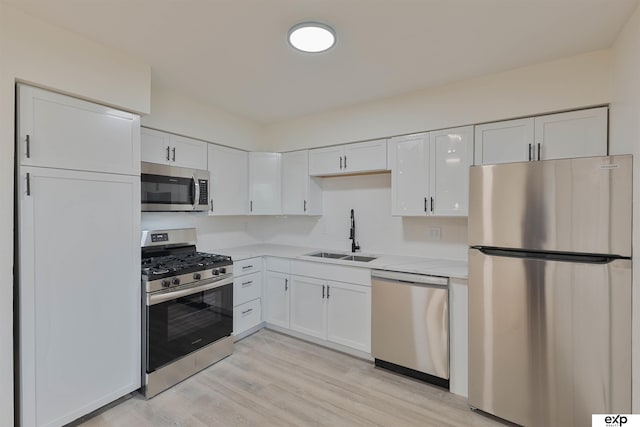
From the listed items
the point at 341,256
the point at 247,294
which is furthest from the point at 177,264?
the point at 341,256

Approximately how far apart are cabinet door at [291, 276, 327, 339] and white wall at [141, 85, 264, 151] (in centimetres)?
184

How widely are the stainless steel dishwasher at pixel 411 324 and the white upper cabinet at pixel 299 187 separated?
1.32m

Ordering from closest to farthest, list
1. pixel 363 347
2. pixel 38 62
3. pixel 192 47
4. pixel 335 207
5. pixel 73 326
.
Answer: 1. pixel 38 62
2. pixel 73 326
3. pixel 192 47
4. pixel 363 347
5. pixel 335 207

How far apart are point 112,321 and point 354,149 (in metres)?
2.66

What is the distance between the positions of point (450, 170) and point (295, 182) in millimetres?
1829

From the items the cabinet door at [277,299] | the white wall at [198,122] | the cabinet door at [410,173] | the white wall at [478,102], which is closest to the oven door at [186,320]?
the cabinet door at [277,299]

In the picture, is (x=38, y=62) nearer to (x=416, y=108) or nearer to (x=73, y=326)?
(x=73, y=326)

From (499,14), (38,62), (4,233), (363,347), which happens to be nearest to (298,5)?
(499,14)

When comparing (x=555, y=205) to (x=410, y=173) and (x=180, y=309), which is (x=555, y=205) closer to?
(x=410, y=173)

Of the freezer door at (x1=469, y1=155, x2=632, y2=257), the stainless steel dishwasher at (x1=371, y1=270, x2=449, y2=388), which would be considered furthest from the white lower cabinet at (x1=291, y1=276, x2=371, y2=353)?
the freezer door at (x1=469, y1=155, x2=632, y2=257)

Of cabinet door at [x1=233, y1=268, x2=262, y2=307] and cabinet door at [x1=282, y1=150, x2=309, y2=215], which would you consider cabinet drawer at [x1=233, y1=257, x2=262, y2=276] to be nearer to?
cabinet door at [x1=233, y1=268, x2=262, y2=307]

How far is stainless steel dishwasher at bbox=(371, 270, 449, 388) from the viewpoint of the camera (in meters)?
2.39

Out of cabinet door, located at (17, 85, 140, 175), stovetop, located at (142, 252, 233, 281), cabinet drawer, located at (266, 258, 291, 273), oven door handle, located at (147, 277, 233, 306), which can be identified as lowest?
oven door handle, located at (147, 277, 233, 306)

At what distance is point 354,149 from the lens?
10.7 ft
